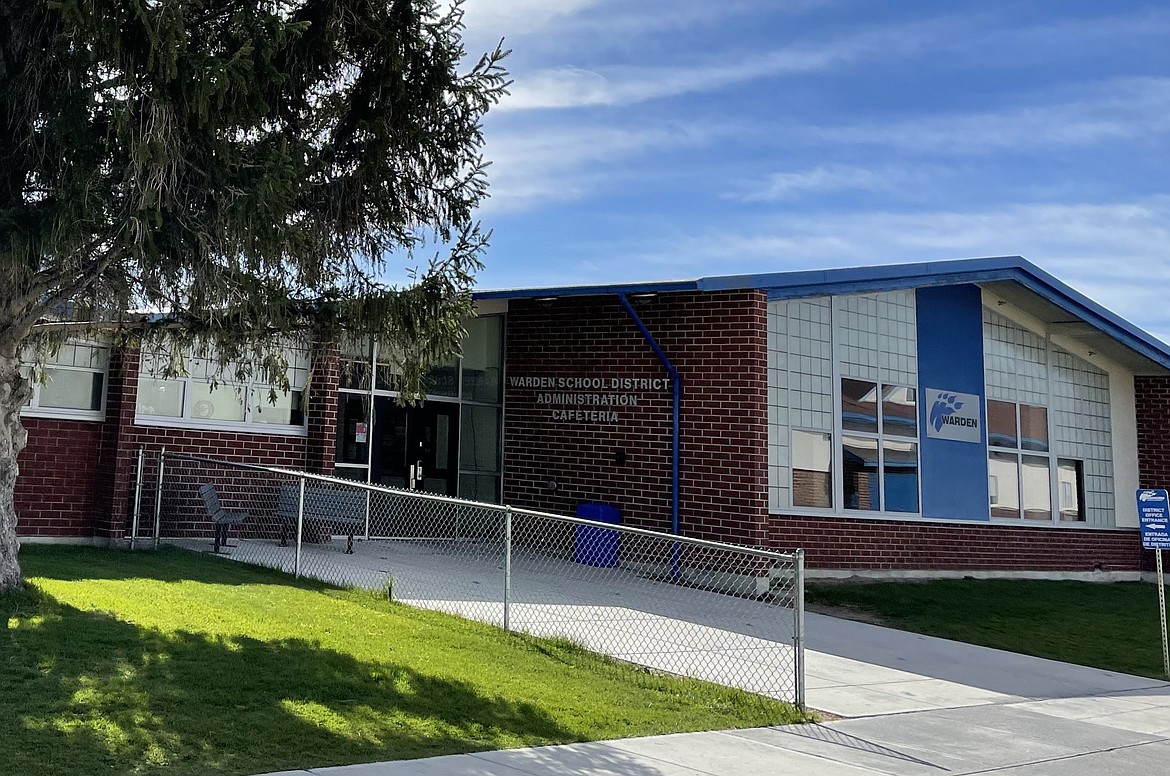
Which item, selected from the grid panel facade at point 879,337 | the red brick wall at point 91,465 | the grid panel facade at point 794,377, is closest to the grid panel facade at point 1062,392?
the grid panel facade at point 879,337

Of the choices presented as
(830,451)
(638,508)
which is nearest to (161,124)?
(638,508)

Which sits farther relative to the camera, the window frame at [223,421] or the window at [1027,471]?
the window at [1027,471]

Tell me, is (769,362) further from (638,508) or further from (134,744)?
A: (134,744)

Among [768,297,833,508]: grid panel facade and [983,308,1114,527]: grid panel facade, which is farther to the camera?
[983,308,1114,527]: grid panel facade

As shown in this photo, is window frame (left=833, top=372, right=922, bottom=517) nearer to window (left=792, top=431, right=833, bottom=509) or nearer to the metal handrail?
window (left=792, top=431, right=833, bottom=509)

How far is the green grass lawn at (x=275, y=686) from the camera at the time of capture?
5.80 metres

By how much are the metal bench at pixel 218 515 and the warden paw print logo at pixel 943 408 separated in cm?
1084

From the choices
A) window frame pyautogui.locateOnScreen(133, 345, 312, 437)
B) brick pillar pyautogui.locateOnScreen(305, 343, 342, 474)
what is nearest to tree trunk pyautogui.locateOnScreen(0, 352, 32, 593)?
window frame pyautogui.locateOnScreen(133, 345, 312, 437)

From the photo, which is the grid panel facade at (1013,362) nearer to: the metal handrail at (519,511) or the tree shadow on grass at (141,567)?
the metal handrail at (519,511)

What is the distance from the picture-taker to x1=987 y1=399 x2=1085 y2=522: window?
1903 cm

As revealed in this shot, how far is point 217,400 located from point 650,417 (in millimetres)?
5991

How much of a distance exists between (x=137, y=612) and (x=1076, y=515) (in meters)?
17.5

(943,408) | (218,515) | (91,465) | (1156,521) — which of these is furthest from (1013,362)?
(91,465)

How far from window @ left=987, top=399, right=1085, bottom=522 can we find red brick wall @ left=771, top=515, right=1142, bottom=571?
367 millimetres
